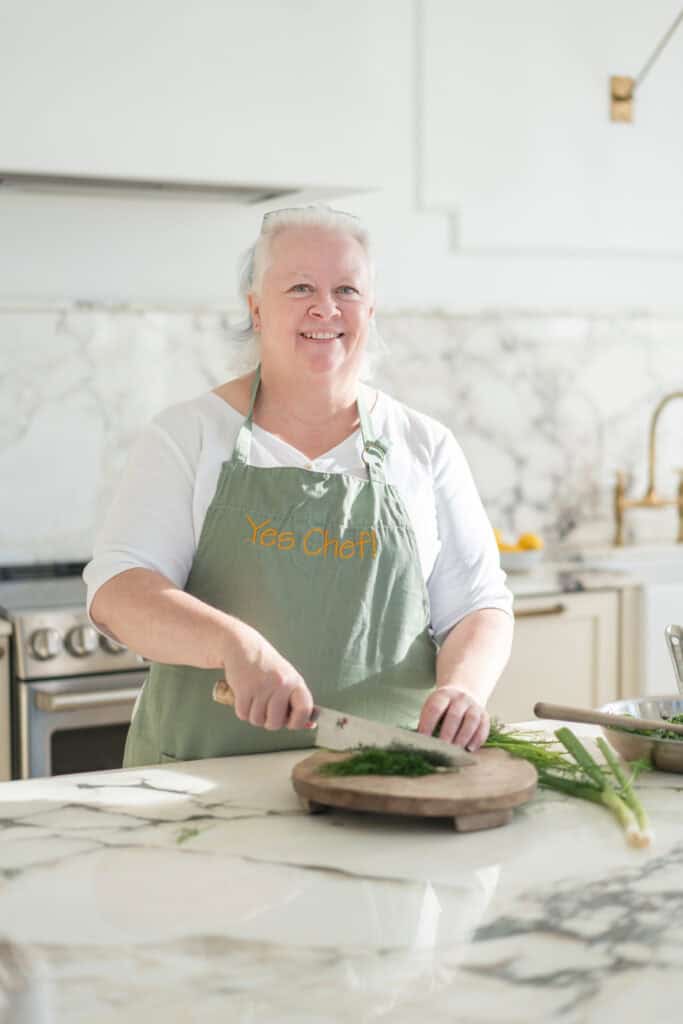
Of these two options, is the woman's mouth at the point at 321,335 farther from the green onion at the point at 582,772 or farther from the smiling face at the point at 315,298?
the green onion at the point at 582,772

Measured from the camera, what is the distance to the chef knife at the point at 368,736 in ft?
4.89

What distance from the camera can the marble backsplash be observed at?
336 cm

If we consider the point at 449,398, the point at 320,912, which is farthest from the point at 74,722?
the point at 320,912

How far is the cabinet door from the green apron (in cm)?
134

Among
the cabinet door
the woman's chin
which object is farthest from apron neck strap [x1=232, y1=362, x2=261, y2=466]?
the cabinet door

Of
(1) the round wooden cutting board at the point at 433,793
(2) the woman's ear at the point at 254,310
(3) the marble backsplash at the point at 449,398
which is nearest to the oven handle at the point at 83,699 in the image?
(3) the marble backsplash at the point at 449,398

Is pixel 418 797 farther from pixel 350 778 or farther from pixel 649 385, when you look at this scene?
pixel 649 385

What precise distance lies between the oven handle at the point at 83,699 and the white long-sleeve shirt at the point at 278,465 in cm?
92

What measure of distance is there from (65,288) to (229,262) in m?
0.44

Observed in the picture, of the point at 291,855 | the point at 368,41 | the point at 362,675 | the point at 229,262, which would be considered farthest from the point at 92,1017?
the point at 368,41

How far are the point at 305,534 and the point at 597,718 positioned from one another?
1.79ft

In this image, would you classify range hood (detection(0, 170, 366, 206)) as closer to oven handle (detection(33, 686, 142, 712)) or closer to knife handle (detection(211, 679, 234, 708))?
oven handle (detection(33, 686, 142, 712))

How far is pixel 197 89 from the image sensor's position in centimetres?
314

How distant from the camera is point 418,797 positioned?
1.37 meters
